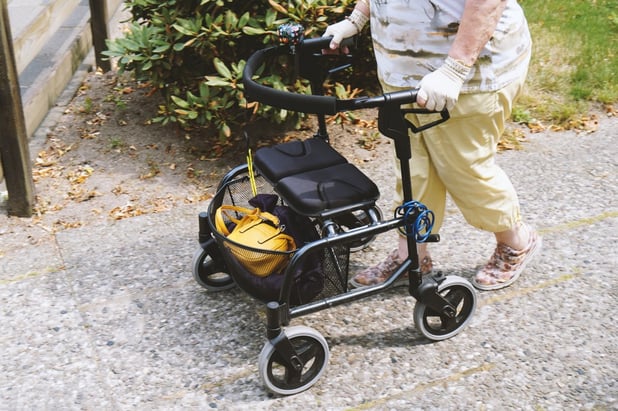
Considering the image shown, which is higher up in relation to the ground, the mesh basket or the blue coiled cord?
the blue coiled cord

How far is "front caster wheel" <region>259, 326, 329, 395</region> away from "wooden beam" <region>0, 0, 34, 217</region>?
1916 mm

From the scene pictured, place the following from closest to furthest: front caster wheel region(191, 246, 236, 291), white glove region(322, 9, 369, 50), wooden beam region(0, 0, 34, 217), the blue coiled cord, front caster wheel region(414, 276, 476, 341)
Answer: the blue coiled cord
front caster wheel region(414, 276, 476, 341)
white glove region(322, 9, 369, 50)
front caster wheel region(191, 246, 236, 291)
wooden beam region(0, 0, 34, 217)

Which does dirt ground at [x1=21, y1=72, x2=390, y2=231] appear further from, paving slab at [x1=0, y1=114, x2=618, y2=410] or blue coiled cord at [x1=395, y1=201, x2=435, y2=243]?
blue coiled cord at [x1=395, y1=201, x2=435, y2=243]

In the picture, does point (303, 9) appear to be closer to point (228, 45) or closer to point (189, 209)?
point (228, 45)

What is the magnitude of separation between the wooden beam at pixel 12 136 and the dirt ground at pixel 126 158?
0.14m

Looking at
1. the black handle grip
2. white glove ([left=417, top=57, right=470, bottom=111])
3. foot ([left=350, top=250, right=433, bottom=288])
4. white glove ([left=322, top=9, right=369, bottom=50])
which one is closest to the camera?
the black handle grip

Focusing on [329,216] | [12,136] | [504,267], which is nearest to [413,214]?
[329,216]

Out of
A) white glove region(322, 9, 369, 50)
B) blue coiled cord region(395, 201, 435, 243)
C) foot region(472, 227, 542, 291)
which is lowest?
foot region(472, 227, 542, 291)

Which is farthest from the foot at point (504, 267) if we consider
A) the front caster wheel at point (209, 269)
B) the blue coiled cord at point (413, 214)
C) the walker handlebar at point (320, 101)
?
the front caster wheel at point (209, 269)

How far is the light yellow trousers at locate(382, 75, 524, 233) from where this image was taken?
9.83 feet

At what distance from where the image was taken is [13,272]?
3742mm

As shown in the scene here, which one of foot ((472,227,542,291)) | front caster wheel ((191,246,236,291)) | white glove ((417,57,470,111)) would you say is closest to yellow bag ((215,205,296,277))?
front caster wheel ((191,246,236,291))

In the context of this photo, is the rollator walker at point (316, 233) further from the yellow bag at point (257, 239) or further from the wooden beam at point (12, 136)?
the wooden beam at point (12, 136)

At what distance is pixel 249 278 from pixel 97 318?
2.71ft
